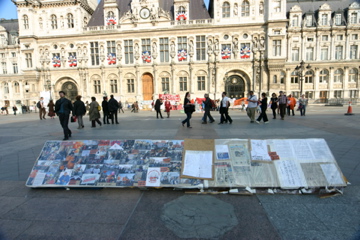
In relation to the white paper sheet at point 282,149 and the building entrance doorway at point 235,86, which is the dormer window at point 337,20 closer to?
the building entrance doorway at point 235,86

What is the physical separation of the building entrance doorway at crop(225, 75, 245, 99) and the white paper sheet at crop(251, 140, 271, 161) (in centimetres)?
2959

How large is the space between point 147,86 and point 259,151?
31303mm

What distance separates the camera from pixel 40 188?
4.03 m

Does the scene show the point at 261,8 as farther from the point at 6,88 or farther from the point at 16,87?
the point at 6,88

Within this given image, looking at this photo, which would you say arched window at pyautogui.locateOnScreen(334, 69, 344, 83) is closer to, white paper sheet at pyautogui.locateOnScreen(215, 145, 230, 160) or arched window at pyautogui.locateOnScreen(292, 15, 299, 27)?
arched window at pyautogui.locateOnScreen(292, 15, 299, 27)

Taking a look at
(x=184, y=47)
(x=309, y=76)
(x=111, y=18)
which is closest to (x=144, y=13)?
(x=111, y=18)

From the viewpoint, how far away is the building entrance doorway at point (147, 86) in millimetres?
33469

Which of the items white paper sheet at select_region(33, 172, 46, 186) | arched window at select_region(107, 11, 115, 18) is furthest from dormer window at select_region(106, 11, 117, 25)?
white paper sheet at select_region(33, 172, 46, 186)

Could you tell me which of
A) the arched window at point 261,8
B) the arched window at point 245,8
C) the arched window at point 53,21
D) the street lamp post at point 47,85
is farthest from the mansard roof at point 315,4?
the street lamp post at point 47,85

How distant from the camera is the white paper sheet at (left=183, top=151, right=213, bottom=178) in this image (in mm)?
3753

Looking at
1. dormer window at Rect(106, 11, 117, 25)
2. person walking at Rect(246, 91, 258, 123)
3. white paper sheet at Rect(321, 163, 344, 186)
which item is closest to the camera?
white paper sheet at Rect(321, 163, 344, 186)

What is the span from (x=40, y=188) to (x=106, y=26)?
115 feet

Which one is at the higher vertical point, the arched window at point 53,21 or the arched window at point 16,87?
the arched window at point 53,21

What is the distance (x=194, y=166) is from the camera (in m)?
3.82
